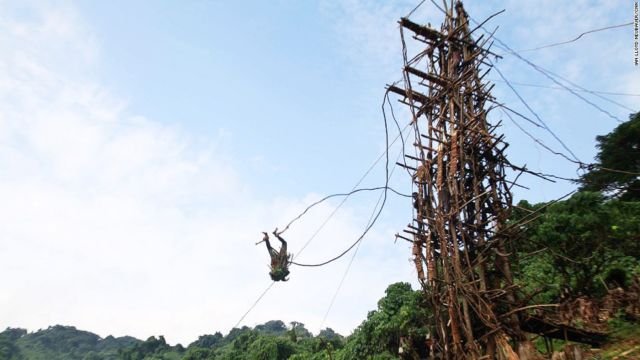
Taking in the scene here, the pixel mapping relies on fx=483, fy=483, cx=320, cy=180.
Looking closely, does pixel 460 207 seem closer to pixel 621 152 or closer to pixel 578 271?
pixel 578 271

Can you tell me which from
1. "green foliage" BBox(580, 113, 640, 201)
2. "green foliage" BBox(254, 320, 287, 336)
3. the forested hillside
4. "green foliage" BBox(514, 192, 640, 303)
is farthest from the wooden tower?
"green foliage" BBox(254, 320, 287, 336)

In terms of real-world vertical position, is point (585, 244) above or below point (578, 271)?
above

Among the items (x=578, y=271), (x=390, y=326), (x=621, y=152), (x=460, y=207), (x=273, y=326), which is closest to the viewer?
(x=460, y=207)

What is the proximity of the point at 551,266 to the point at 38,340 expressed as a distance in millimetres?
109115

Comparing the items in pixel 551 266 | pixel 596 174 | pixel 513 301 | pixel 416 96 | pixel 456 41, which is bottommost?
pixel 513 301

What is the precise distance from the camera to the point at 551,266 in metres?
15.9

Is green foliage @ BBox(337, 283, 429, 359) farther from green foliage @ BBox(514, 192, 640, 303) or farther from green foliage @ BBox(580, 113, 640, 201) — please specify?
green foliage @ BBox(580, 113, 640, 201)

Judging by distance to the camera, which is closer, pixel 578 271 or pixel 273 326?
pixel 578 271

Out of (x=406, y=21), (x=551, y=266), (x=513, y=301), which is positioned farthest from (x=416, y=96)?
(x=551, y=266)

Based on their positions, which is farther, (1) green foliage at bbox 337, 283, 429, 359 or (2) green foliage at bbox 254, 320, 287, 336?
(2) green foliage at bbox 254, 320, 287, 336

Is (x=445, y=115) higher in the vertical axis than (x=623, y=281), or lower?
higher

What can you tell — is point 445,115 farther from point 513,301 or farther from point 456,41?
point 513,301

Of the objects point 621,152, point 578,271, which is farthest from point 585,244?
point 621,152

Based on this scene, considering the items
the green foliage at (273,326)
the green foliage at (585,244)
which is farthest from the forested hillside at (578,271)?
the green foliage at (273,326)
